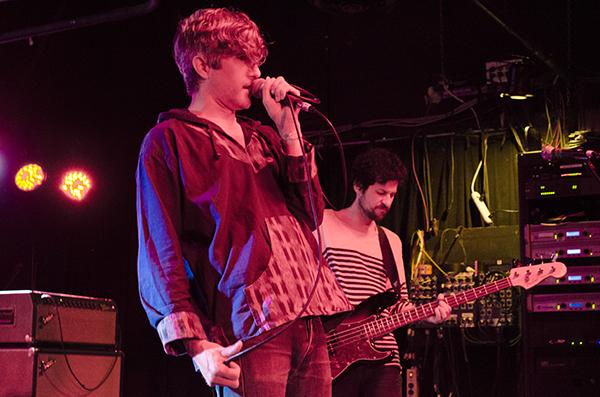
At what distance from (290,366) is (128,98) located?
4750 mm

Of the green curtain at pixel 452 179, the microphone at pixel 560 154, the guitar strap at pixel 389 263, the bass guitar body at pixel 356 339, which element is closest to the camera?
the bass guitar body at pixel 356 339

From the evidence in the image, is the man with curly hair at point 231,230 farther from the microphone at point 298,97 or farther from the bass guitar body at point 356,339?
the bass guitar body at point 356,339

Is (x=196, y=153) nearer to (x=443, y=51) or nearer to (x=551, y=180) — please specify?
(x=551, y=180)

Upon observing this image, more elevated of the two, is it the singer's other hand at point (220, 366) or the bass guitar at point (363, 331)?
the singer's other hand at point (220, 366)

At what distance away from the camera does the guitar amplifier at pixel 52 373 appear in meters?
4.32

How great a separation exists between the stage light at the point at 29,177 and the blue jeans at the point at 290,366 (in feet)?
14.3

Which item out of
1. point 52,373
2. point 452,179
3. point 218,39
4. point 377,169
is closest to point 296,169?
point 218,39

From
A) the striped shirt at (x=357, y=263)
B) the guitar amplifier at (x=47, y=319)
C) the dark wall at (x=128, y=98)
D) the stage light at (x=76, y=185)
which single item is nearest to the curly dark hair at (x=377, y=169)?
the striped shirt at (x=357, y=263)

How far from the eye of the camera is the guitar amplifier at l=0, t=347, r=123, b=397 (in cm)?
A: 432

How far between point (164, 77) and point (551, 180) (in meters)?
2.98

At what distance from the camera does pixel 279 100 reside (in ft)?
6.13

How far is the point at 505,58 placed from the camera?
5699mm

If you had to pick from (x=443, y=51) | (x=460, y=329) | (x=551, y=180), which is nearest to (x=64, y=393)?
(x=460, y=329)

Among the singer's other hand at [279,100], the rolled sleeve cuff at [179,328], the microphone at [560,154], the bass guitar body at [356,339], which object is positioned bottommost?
the bass guitar body at [356,339]
